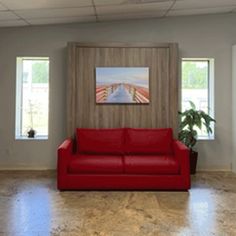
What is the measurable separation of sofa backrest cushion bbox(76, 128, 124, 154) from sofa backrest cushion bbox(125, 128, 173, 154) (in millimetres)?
137

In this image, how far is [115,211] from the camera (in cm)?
348

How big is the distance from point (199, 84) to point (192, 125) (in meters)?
0.98

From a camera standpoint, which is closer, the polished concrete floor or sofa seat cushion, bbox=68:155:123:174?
the polished concrete floor

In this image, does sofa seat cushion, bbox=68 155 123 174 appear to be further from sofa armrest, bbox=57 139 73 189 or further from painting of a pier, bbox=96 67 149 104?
painting of a pier, bbox=96 67 149 104

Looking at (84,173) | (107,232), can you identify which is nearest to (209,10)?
(84,173)

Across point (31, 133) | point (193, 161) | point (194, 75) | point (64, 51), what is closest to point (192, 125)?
point (193, 161)

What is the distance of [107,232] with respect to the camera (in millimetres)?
2906

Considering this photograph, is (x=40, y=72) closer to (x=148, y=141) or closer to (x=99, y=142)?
(x=99, y=142)

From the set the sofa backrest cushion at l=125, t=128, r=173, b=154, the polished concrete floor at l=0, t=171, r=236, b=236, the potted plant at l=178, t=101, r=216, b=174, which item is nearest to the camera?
the polished concrete floor at l=0, t=171, r=236, b=236

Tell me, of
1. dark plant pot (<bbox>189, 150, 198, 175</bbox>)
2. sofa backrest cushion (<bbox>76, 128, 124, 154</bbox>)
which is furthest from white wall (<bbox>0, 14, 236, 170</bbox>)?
sofa backrest cushion (<bbox>76, 128, 124, 154</bbox>)

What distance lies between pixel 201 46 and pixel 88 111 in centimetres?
240

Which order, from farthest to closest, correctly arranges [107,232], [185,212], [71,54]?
[71,54]
[185,212]
[107,232]

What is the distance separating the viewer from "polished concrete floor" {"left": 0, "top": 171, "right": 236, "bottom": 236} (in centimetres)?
295

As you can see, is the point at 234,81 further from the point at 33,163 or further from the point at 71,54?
the point at 33,163
